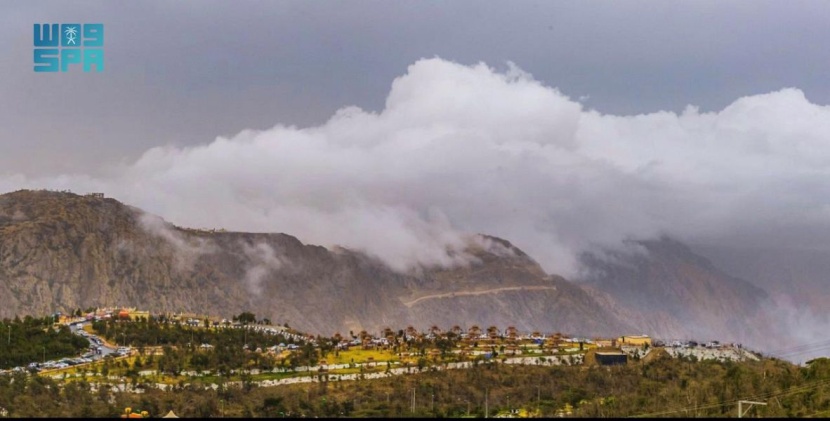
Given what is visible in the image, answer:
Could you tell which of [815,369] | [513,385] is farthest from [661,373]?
[815,369]

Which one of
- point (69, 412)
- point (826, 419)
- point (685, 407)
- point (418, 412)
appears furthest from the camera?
point (418, 412)

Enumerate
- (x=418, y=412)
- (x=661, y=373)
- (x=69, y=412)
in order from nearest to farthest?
1. (x=69, y=412)
2. (x=418, y=412)
3. (x=661, y=373)

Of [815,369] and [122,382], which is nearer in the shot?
[815,369]

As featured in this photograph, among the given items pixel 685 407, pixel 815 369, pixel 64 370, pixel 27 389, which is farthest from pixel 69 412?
pixel 815 369

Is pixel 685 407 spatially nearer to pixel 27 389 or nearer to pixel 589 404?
pixel 589 404

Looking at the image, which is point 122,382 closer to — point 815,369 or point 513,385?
point 513,385

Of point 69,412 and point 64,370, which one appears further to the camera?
point 64,370
